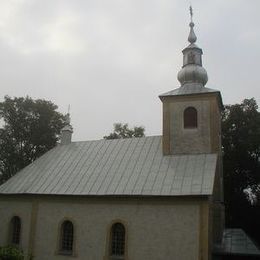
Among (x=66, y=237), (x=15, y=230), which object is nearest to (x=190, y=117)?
(x=66, y=237)

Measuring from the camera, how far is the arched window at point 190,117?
20422 mm

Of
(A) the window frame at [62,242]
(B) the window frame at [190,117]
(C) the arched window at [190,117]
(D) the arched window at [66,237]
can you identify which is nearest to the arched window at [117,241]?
(A) the window frame at [62,242]

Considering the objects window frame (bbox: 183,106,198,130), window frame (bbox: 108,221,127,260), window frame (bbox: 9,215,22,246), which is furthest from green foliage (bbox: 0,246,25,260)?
window frame (bbox: 183,106,198,130)

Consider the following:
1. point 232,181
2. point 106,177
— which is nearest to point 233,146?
point 232,181

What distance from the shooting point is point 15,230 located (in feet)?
67.3

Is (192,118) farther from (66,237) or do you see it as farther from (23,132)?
(23,132)

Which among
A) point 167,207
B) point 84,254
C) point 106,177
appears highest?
point 106,177

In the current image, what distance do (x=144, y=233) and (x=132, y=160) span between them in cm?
466

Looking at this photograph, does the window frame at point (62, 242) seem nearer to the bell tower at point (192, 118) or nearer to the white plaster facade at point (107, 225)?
the white plaster facade at point (107, 225)

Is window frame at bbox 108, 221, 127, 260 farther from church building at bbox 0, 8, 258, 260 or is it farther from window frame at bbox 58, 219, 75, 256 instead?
window frame at bbox 58, 219, 75, 256

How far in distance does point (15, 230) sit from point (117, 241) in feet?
20.8

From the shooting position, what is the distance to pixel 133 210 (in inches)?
688

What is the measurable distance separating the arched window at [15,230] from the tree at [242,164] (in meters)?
14.6

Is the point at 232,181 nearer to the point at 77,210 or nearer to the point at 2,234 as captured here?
the point at 77,210
